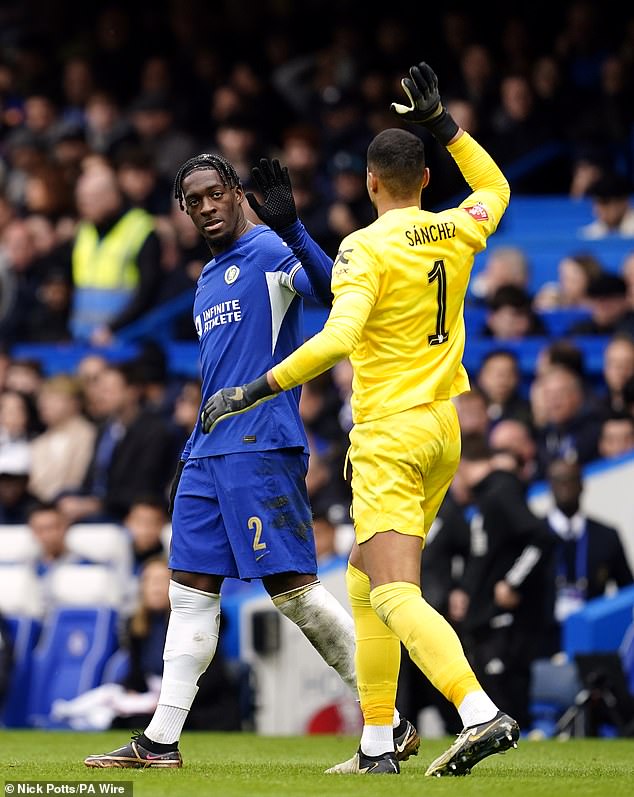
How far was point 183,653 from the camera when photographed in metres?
6.92

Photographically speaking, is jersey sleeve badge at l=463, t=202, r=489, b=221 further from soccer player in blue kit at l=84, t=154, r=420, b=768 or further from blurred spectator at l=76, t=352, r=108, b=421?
blurred spectator at l=76, t=352, r=108, b=421

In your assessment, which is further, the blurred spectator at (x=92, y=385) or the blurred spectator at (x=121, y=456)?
the blurred spectator at (x=92, y=385)

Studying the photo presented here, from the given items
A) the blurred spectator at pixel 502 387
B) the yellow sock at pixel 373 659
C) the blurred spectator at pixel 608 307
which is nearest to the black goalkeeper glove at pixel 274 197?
the yellow sock at pixel 373 659

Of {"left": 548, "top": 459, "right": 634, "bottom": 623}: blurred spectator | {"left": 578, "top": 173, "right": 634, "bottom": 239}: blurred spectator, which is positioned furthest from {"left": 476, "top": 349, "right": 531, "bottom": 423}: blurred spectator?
{"left": 578, "top": 173, "right": 634, "bottom": 239}: blurred spectator

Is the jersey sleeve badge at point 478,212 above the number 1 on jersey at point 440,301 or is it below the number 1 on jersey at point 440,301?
above

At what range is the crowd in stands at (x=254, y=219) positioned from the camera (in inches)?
480

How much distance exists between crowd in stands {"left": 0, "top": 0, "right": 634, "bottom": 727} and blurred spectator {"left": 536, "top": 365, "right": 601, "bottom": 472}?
16 millimetres

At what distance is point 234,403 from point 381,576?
2.55ft

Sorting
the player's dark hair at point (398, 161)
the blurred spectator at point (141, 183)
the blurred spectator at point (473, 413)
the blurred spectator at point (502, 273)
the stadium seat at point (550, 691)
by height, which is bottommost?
the stadium seat at point (550, 691)

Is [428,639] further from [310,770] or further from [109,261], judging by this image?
[109,261]

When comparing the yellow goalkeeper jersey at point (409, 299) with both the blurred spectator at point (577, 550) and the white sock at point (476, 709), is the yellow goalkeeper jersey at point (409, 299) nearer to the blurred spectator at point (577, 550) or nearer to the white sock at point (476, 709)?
the white sock at point (476, 709)

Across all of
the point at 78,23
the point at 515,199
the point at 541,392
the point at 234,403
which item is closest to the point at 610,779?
the point at 234,403

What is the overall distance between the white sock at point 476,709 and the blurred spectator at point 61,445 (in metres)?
8.44

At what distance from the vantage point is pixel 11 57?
2138 centimetres
